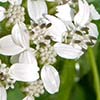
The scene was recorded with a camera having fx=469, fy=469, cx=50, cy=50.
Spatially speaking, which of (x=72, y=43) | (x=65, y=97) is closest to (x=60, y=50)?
(x=72, y=43)

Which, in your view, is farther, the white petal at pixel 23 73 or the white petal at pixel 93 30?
the white petal at pixel 93 30

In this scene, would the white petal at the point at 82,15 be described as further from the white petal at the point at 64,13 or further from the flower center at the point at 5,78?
the flower center at the point at 5,78

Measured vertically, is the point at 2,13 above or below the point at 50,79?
above

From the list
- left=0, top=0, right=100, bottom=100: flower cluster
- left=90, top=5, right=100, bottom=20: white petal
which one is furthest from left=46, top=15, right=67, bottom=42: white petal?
left=90, top=5, right=100, bottom=20: white petal

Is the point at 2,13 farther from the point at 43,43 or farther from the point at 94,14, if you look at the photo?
the point at 94,14

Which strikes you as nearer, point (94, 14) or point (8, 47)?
point (8, 47)

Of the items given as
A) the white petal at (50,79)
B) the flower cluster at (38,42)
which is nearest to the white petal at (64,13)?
the flower cluster at (38,42)

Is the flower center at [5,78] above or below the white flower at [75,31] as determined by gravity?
below

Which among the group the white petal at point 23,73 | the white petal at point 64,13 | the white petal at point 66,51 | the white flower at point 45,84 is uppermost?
the white petal at point 64,13

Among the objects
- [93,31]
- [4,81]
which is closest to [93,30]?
[93,31]
